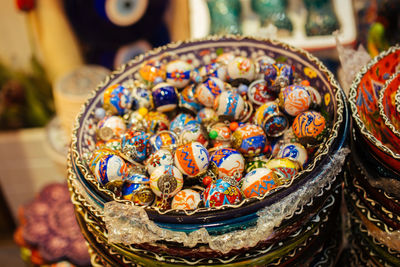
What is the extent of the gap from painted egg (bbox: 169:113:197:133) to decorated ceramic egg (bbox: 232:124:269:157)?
0.14 m

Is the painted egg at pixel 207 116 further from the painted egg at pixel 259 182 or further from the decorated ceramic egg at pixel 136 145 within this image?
the painted egg at pixel 259 182

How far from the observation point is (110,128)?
3.82ft

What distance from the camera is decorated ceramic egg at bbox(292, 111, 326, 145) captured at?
1.02 metres

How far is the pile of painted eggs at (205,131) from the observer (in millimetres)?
975

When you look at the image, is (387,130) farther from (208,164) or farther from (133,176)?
(133,176)

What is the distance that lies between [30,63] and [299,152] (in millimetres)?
2581

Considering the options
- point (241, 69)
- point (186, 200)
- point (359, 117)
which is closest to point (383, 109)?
point (359, 117)

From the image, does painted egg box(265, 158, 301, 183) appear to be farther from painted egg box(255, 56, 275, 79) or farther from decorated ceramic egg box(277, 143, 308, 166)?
painted egg box(255, 56, 275, 79)

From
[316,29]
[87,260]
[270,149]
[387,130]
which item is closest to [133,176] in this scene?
[270,149]

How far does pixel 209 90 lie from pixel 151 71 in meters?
0.21

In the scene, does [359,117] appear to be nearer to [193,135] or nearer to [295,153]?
[295,153]

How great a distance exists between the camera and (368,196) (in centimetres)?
95

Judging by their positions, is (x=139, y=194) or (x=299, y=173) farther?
(x=139, y=194)

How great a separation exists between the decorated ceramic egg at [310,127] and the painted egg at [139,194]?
397mm
